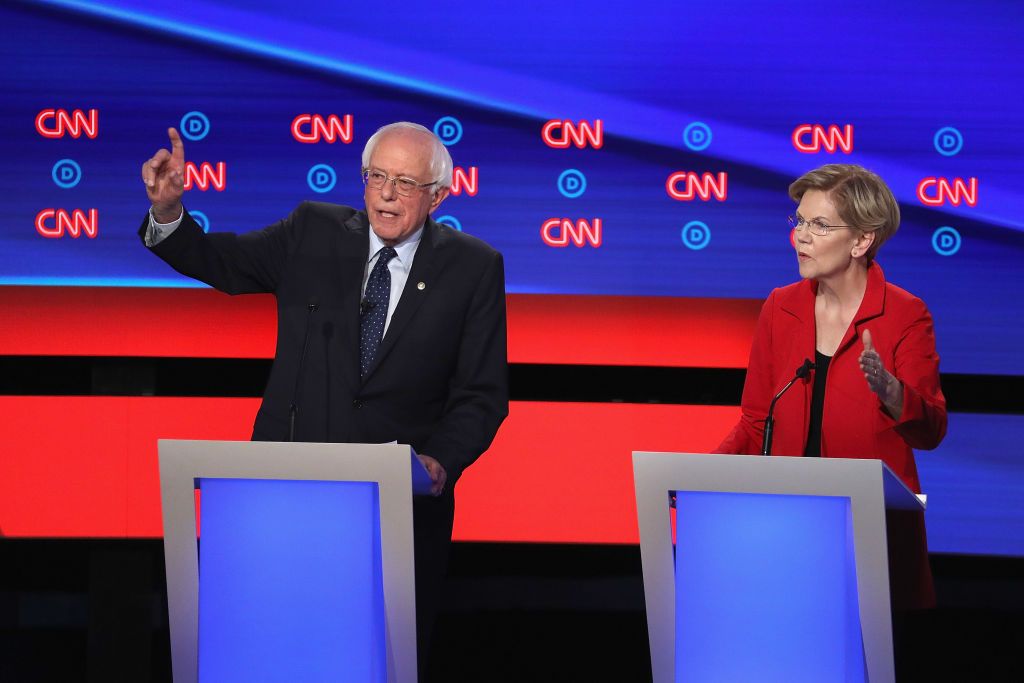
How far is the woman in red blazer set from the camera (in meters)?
2.46

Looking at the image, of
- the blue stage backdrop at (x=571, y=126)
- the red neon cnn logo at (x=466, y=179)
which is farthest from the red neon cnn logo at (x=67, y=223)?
the red neon cnn logo at (x=466, y=179)

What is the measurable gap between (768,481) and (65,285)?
2754 mm

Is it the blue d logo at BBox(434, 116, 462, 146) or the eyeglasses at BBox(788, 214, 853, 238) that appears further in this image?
the blue d logo at BBox(434, 116, 462, 146)

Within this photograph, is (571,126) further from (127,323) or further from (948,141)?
(127,323)

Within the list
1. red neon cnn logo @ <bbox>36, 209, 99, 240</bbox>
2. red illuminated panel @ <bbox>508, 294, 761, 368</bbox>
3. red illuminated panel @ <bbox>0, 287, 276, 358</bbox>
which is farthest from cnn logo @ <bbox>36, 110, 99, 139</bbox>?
red illuminated panel @ <bbox>508, 294, 761, 368</bbox>

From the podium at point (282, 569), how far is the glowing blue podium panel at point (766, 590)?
0.48 metres

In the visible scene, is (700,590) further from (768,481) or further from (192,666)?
(192,666)

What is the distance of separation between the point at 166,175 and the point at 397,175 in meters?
0.50

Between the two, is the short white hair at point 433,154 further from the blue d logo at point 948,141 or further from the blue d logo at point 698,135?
the blue d logo at point 948,141

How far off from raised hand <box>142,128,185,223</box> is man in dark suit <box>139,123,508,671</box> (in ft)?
0.05

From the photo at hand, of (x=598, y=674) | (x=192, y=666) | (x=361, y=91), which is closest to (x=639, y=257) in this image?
(x=361, y=91)

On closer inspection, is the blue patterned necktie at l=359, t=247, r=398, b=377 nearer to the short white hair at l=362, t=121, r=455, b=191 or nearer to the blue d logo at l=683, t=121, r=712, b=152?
the short white hair at l=362, t=121, r=455, b=191

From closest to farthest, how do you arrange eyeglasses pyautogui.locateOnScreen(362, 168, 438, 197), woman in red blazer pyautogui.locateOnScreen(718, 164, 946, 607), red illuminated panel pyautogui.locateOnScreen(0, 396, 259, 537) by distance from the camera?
woman in red blazer pyautogui.locateOnScreen(718, 164, 946, 607) → eyeglasses pyautogui.locateOnScreen(362, 168, 438, 197) → red illuminated panel pyautogui.locateOnScreen(0, 396, 259, 537)

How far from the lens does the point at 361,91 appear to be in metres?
3.89
